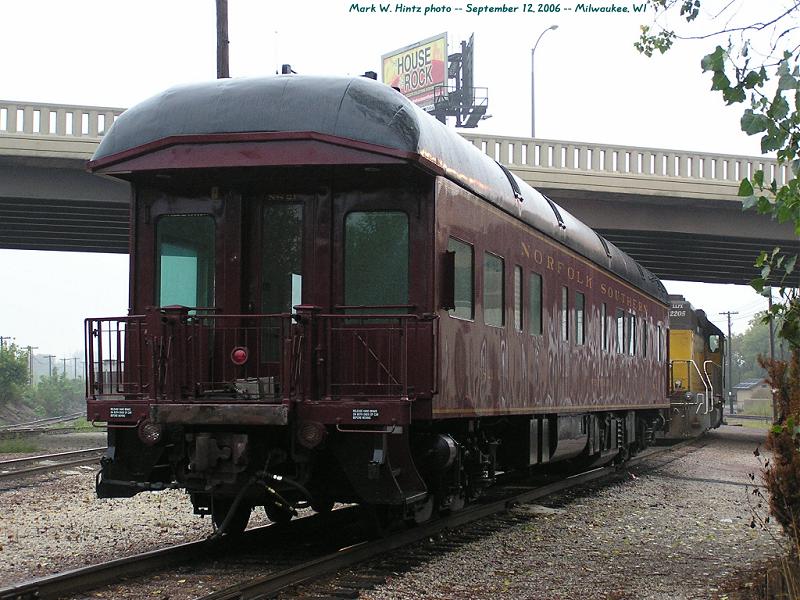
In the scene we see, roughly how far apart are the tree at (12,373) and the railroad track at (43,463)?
44233 millimetres

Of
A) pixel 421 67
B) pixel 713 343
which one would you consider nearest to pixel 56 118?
pixel 713 343

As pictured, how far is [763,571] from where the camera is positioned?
8.55 m

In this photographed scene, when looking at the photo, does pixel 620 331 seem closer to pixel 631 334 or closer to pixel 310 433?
pixel 631 334

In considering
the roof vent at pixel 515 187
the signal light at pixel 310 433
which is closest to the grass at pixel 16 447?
the roof vent at pixel 515 187

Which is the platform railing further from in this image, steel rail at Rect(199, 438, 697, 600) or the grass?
the grass

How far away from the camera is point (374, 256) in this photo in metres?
9.23

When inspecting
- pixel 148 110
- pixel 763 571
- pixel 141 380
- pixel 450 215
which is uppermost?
pixel 148 110

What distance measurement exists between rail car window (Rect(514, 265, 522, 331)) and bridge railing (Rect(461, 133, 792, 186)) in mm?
17229

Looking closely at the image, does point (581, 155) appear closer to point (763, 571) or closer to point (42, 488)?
point (42, 488)

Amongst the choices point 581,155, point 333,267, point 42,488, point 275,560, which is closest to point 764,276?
point 333,267

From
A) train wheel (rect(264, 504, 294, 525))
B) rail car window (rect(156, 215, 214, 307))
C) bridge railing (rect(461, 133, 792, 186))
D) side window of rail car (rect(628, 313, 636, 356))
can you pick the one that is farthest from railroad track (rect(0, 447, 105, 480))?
bridge railing (rect(461, 133, 792, 186))

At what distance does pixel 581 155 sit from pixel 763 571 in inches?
865

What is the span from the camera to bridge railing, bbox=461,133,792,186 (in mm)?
29016

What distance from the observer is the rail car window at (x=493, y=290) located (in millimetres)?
10625
